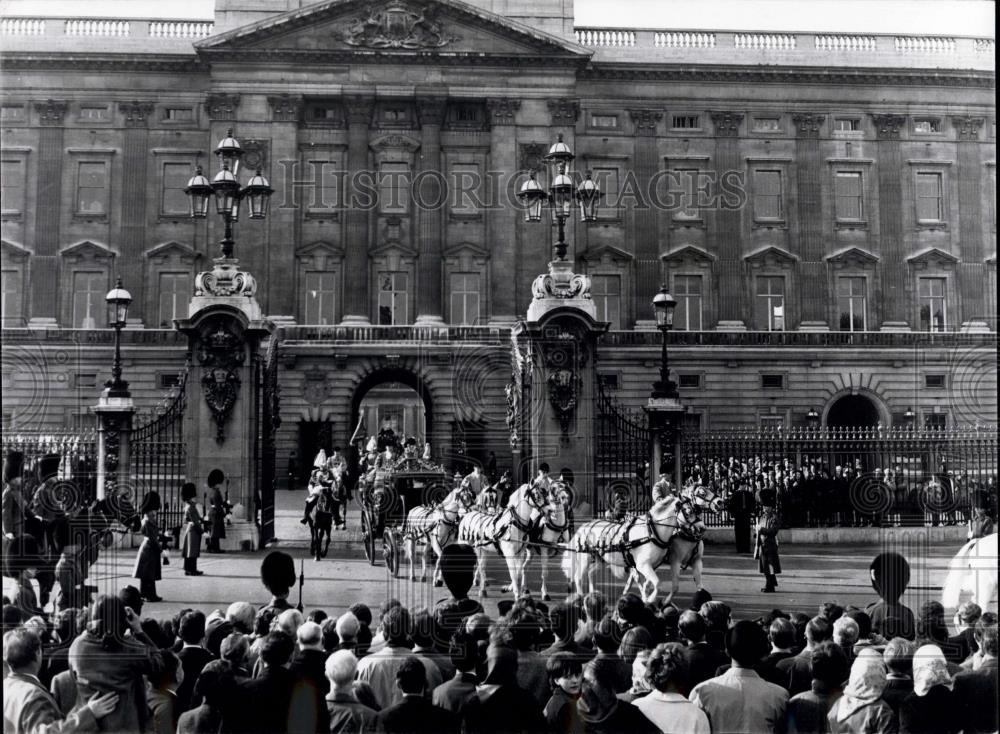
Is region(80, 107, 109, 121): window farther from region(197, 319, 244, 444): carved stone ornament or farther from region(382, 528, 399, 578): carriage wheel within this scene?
region(382, 528, 399, 578): carriage wheel

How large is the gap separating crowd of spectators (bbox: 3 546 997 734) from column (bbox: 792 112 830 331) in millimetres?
36232

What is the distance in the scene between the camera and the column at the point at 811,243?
4266 centimetres

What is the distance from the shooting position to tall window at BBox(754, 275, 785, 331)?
4269 centimetres

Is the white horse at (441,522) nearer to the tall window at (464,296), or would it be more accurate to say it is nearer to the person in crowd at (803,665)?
the person in crowd at (803,665)

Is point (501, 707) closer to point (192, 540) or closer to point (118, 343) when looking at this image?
point (192, 540)

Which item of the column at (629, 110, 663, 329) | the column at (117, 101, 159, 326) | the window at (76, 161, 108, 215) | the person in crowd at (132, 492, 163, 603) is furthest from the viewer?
the column at (629, 110, 663, 329)

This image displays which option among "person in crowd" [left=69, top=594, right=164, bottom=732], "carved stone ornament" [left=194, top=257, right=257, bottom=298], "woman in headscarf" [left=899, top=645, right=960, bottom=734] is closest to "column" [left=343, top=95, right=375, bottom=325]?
"carved stone ornament" [left=194, top=257, right=257, bottom=298]

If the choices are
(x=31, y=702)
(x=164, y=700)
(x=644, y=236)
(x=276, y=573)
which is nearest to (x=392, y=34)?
(x=644, y=236)

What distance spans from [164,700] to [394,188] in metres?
36.6

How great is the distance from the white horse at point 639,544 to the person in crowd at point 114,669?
8.22 m

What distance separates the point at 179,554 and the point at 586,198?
10.2 metres

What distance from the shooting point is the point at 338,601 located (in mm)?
14695

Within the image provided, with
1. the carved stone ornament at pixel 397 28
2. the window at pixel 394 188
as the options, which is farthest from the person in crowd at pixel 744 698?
the carved stone ornament at pixel 397 28

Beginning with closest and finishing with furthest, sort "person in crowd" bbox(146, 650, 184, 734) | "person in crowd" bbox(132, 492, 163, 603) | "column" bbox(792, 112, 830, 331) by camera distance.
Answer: "person in crowd" bbox(146, 650, 184, 734), "person in crowd" bbox(132, 492, 163, 603), "column" bbox(792, 112, 830, 331)
